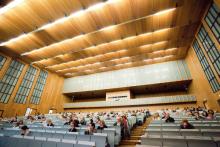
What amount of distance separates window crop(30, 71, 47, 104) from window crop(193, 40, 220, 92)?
21.7 metres

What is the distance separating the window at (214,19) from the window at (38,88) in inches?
866

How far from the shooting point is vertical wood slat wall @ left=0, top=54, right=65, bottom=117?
1552 centimetres

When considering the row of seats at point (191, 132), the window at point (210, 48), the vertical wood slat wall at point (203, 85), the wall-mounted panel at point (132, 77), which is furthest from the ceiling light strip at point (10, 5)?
the wall-mounted panel at point (132, 77)

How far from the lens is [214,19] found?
8.92m

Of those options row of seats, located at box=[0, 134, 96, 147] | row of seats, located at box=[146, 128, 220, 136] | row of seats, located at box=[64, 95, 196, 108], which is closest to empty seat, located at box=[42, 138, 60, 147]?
row of seats, located at box=[0, 134, 96, 147]

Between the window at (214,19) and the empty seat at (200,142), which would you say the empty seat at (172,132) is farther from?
the window at (214,19)

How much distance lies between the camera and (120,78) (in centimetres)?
2030

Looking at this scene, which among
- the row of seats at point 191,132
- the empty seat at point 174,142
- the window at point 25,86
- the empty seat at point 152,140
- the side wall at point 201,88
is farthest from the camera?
the window at point 25,86

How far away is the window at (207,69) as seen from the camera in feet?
35.3

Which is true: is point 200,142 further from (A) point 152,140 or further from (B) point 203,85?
(B) point 203,85

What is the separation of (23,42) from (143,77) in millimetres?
15736

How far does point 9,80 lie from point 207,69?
22.5m

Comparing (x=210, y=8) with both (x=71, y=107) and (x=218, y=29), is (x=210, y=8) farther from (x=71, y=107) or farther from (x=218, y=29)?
(x=71, y=107)

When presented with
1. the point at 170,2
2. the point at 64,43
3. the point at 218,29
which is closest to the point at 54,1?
the point at 64,43
